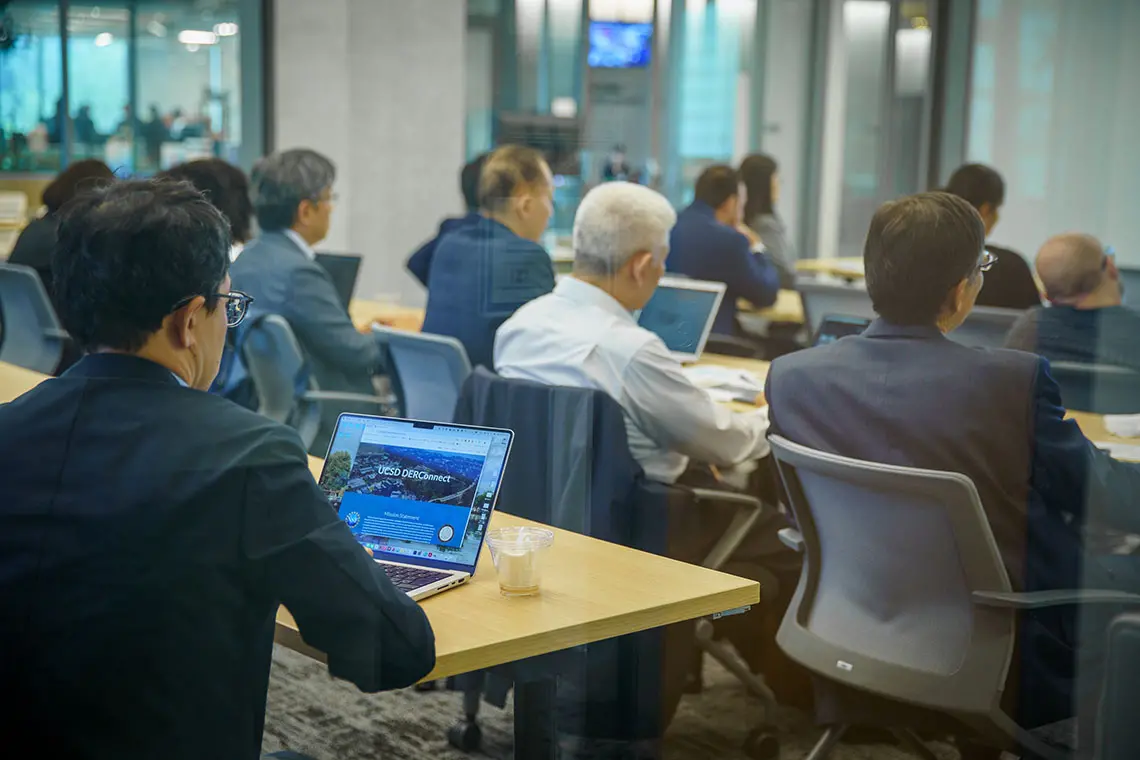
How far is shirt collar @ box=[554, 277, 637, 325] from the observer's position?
289 centimetres

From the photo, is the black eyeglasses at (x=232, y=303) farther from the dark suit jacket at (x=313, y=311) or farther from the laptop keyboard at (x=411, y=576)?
the dark suit jacket at (x=313, y=311)

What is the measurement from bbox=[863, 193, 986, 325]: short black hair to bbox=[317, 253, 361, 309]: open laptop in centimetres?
268

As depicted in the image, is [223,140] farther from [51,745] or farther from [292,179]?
[51,745]

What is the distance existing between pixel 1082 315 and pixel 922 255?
79 cm

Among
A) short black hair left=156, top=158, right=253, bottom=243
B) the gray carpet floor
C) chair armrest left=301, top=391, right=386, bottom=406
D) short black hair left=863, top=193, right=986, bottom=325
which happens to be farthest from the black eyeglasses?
short black hair left=156, top=158, right=253, bottom=243

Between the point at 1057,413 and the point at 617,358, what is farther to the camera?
the point at 617,358

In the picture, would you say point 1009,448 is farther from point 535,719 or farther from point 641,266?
point 641,266

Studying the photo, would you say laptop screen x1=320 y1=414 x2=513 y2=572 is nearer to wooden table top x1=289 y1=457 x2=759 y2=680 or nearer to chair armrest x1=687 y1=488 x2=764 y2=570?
wooden table top x1=289 y1=457 x2=759 y2=680

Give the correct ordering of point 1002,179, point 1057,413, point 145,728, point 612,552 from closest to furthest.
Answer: point 145,728 < point 612,552 < point 1057,413 < point 1002,179

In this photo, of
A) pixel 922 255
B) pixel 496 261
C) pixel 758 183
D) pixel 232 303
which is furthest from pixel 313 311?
pixel 758 183

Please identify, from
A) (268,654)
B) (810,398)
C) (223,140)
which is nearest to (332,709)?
(810,398)

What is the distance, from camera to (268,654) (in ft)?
4.73

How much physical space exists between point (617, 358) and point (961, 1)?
1549mm

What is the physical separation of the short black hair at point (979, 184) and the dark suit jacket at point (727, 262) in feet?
5.59
